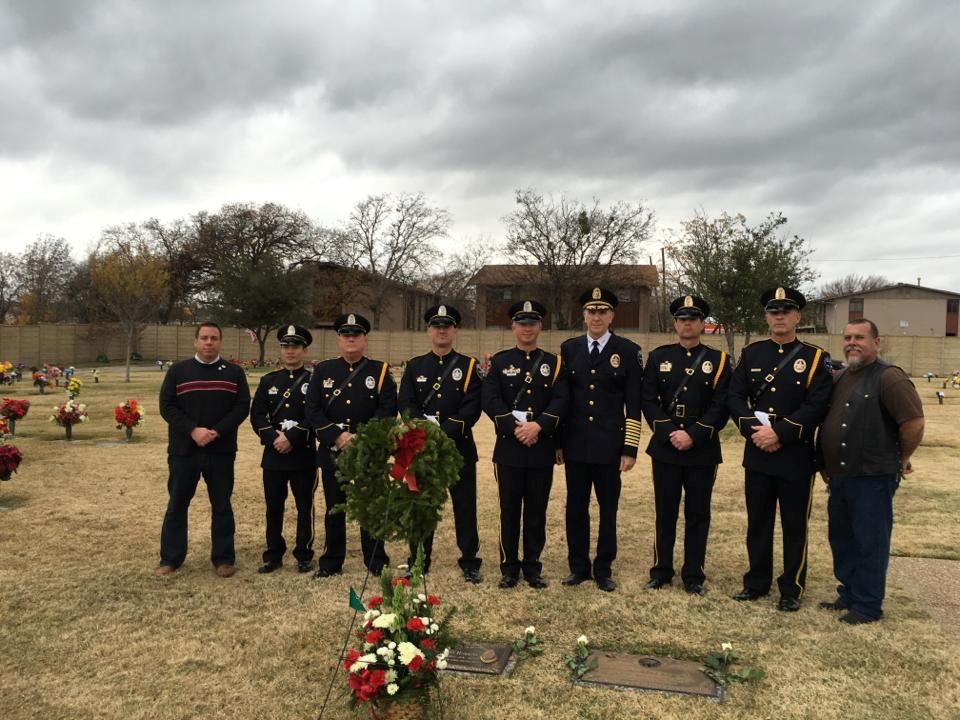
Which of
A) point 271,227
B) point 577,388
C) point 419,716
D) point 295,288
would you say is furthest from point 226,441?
point 271,227

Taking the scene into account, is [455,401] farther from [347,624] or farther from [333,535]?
[347,624]

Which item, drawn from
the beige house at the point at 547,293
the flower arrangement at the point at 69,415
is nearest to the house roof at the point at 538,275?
the beige house at the point at 547,293

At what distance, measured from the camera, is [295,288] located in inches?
1383

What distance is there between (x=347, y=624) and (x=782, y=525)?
2902 millimetres

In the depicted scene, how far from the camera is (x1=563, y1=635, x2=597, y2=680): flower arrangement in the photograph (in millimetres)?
3848

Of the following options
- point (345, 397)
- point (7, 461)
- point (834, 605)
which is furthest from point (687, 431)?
point (7, 461)

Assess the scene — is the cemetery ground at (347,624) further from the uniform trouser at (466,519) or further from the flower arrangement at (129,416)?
the flower arrangement at (129,416)

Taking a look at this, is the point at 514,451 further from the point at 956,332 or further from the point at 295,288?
the point at 956,332

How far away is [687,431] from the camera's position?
16.5 feet

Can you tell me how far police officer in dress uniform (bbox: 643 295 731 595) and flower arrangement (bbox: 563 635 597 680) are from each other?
1264 mm

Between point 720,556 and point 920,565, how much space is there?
149cm

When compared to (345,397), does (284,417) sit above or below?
below

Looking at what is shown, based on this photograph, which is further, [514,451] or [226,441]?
[226,441]

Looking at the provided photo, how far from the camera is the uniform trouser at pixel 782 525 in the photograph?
15.8 ft
